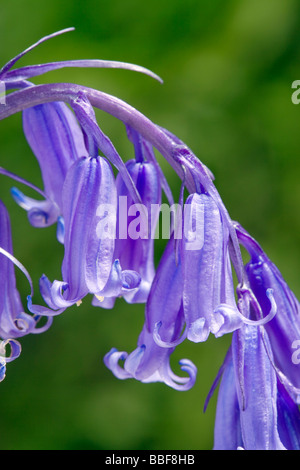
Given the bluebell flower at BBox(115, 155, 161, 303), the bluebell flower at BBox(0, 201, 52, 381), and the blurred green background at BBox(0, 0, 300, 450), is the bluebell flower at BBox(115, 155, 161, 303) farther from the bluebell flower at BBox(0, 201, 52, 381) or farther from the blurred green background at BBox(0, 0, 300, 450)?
the blurred green background at BBox(0, 0, 300, 450)

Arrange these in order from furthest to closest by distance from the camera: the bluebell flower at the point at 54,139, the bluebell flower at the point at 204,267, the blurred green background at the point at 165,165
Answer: the blurred green background at the point at 165,165
the bluebell flower at the point at 54,139
the bluebell flower at the point at 204,267

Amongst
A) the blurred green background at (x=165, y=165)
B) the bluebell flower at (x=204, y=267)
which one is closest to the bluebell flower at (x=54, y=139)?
the bluebell flower at (x=204, y=267)

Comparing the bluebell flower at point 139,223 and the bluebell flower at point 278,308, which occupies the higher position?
the bluebell flower at point 139,223

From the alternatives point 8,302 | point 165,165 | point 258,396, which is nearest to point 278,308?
point 258,396

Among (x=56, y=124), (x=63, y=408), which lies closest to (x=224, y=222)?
(x=56, y=124)

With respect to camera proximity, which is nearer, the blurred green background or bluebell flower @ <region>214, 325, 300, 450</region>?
bluebell flower @ <region>214, 325, 300, 450</region>

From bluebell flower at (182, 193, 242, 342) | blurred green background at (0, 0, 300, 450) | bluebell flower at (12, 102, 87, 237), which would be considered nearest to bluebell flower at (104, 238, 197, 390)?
bluebell flower at (182, 193, 242, 342)

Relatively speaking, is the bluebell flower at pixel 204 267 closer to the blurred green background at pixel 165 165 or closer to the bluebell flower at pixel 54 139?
the bluebell flower at pixel 54 139

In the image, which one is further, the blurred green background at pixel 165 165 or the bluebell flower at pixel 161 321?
the blurred green background at pixel 165 165
